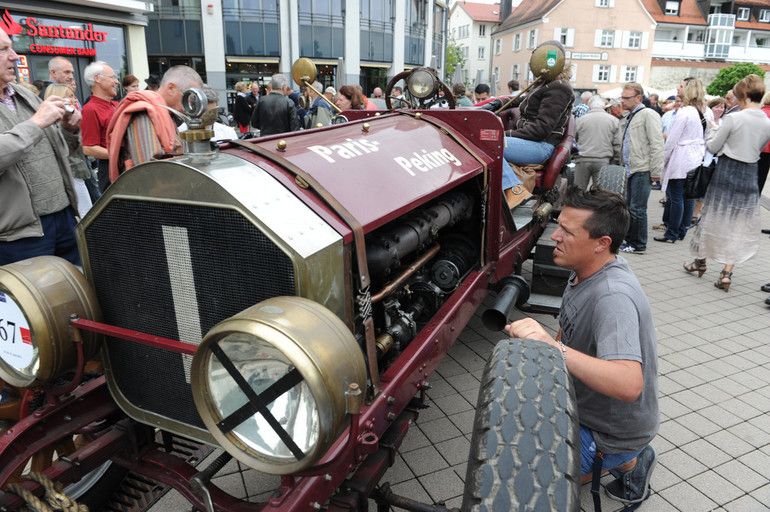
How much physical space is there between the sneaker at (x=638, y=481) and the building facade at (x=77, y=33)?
1273 centimetres

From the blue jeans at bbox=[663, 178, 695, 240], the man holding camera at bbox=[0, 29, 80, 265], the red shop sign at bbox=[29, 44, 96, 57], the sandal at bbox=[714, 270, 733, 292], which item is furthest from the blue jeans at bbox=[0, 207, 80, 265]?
the red shop sign at bbox=[29, 44, 96, 57]

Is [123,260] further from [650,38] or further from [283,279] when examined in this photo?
[650,38]

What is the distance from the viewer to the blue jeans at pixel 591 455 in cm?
226

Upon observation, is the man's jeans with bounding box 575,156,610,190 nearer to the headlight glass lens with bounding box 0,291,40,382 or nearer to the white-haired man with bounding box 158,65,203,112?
the white-haired man with bounding box 158,65,203,112

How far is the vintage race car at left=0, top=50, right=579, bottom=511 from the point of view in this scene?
1338mm

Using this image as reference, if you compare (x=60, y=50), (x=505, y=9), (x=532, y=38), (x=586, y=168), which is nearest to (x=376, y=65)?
(x=60, y=50)

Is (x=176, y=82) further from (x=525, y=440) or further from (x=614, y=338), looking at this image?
(x=525, y=440)

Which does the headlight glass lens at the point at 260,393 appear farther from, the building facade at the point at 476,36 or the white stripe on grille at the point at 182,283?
the building facade at the point at 476,36

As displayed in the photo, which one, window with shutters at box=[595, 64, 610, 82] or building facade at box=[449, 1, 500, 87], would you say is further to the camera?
building facade at box=[449, 1, 500, 87]

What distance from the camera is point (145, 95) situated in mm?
3320

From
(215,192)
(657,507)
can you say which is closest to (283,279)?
(215,192)

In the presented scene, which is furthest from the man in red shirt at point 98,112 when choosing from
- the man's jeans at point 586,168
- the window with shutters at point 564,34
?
the window with shutters at point 564,34

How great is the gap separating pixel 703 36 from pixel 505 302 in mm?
53738

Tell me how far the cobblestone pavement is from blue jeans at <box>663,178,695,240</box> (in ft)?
6.48
